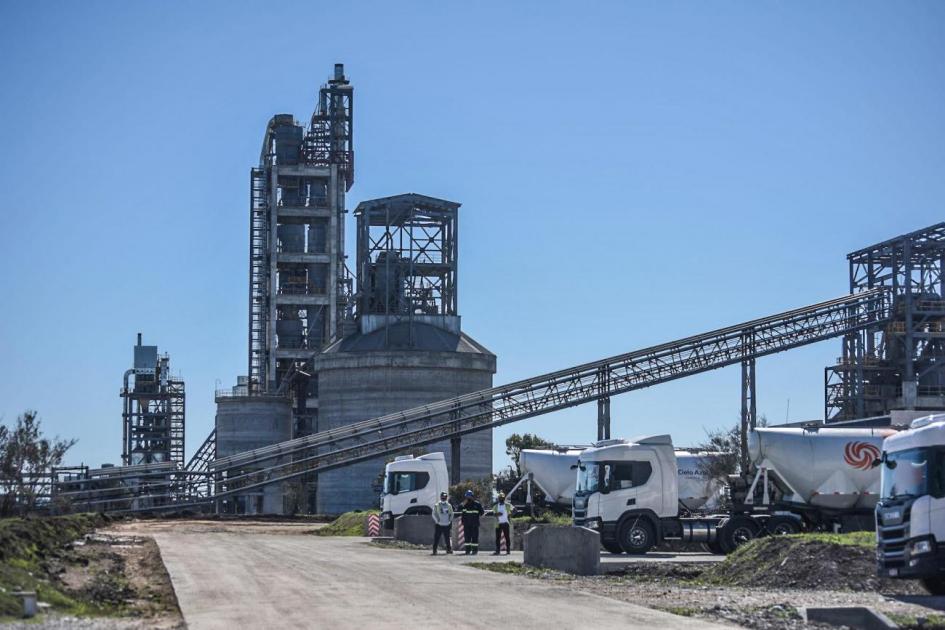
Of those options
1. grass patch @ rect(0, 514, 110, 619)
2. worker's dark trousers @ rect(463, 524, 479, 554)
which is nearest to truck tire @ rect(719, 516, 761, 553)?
worker's dark trousers @ rect(463, 524, 479, 554)

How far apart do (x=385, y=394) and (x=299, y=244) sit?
18.3 meters

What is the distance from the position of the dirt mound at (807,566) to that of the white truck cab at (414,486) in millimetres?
22640

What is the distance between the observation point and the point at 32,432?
49.6 m

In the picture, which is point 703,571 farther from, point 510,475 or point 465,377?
point 465,377

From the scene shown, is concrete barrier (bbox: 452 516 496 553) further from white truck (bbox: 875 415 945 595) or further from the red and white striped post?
white truck (bbox: 875 415 945 595)

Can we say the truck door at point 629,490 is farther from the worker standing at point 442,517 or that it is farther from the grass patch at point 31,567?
the grass patch at point 31,567

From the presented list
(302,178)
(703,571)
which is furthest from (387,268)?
(703,571)

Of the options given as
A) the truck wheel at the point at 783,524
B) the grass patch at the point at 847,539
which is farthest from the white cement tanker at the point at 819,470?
the grass patch at the point at 847,539

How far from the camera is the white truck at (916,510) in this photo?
70.9ft

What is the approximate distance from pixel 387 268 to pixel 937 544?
2335 inches

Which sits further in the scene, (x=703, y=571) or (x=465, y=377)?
(x=465, y=377)

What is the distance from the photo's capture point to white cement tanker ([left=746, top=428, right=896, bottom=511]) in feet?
119

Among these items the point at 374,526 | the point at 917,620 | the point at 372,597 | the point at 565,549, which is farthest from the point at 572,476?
the point at 917,620

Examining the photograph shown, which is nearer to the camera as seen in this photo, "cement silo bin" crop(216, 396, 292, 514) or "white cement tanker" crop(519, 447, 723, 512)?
"white cement tanker" crop(519, 447, 723, 512)
